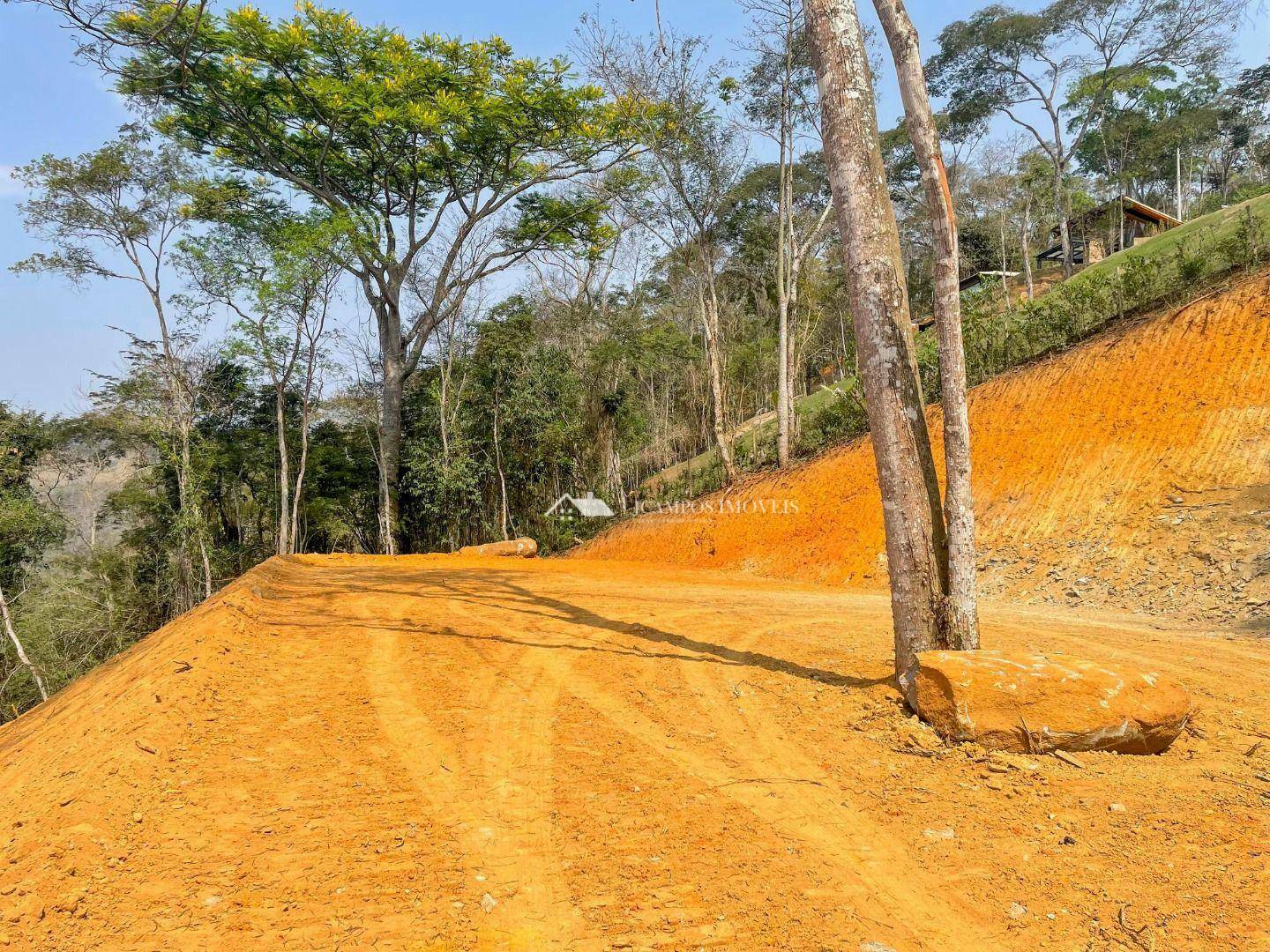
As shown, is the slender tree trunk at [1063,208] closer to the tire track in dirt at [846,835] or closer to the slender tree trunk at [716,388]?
the slender tree trunk at [716,388]

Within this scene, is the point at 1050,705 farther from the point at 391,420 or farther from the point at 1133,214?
the point at 1133,214

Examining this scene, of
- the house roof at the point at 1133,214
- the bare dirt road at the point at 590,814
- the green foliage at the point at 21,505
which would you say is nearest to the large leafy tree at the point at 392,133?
the green foliage at the point at 21,505

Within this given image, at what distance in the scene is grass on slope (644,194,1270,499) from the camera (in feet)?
39.0

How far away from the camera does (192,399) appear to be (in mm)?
19922

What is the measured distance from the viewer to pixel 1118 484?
32.7ft

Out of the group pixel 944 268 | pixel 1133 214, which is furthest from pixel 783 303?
pixel 1133 214

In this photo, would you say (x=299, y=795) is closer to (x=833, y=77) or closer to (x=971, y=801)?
(x=971, y=801)

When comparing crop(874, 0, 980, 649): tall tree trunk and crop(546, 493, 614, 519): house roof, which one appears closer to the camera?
crop(874, 0, 980, 649): tall tree trunk

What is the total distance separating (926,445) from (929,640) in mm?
1207

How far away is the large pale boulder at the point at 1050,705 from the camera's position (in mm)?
3400

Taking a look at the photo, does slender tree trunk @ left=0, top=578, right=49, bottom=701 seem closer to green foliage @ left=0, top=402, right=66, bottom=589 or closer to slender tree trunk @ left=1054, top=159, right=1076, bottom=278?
green foliage @ left=0, top=402, right=66, bottom=589

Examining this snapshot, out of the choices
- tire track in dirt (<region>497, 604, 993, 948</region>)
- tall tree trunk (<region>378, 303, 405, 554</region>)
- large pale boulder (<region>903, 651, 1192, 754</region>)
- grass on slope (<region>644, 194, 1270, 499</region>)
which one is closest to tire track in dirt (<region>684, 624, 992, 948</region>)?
tire track in dirt (<region>497, 604, 993, 948</region>)

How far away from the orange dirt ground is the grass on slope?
327 inches

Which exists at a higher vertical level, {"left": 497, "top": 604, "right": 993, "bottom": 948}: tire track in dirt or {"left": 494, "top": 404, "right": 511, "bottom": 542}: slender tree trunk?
{"left": 494, "top": 404, "right": 511, "bottom": 542}: slender tree trunk
